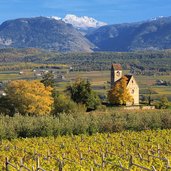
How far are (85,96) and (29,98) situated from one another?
14555 mm

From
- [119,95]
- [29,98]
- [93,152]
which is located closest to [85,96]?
[119,95]

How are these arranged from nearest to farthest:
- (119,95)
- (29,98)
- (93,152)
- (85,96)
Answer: (93,152), (29,98), (85,96), (119,95)

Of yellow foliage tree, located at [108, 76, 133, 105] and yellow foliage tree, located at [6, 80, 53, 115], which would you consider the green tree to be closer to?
yellow foliage tree, located at [108, 76, 133, 105]

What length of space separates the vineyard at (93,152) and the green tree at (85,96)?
3110cm

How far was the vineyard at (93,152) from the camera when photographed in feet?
75.9

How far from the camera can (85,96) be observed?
246ft

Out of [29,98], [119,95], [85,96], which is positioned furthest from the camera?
[119,95]

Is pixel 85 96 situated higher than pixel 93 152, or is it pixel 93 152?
pixel 93 152

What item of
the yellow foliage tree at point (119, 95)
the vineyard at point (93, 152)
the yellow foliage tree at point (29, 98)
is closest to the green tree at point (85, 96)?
the yellow foliage tree at point (119, 95)

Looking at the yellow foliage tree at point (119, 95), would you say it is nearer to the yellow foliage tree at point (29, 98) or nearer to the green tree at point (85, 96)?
the green tree at point (85, 96)

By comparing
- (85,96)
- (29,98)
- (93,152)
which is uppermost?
(29,98)

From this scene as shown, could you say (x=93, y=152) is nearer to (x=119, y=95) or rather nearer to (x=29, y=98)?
(x=29, y=98)

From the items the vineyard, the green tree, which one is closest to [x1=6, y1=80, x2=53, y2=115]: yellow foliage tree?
the green tree

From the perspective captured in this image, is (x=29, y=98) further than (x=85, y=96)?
No
